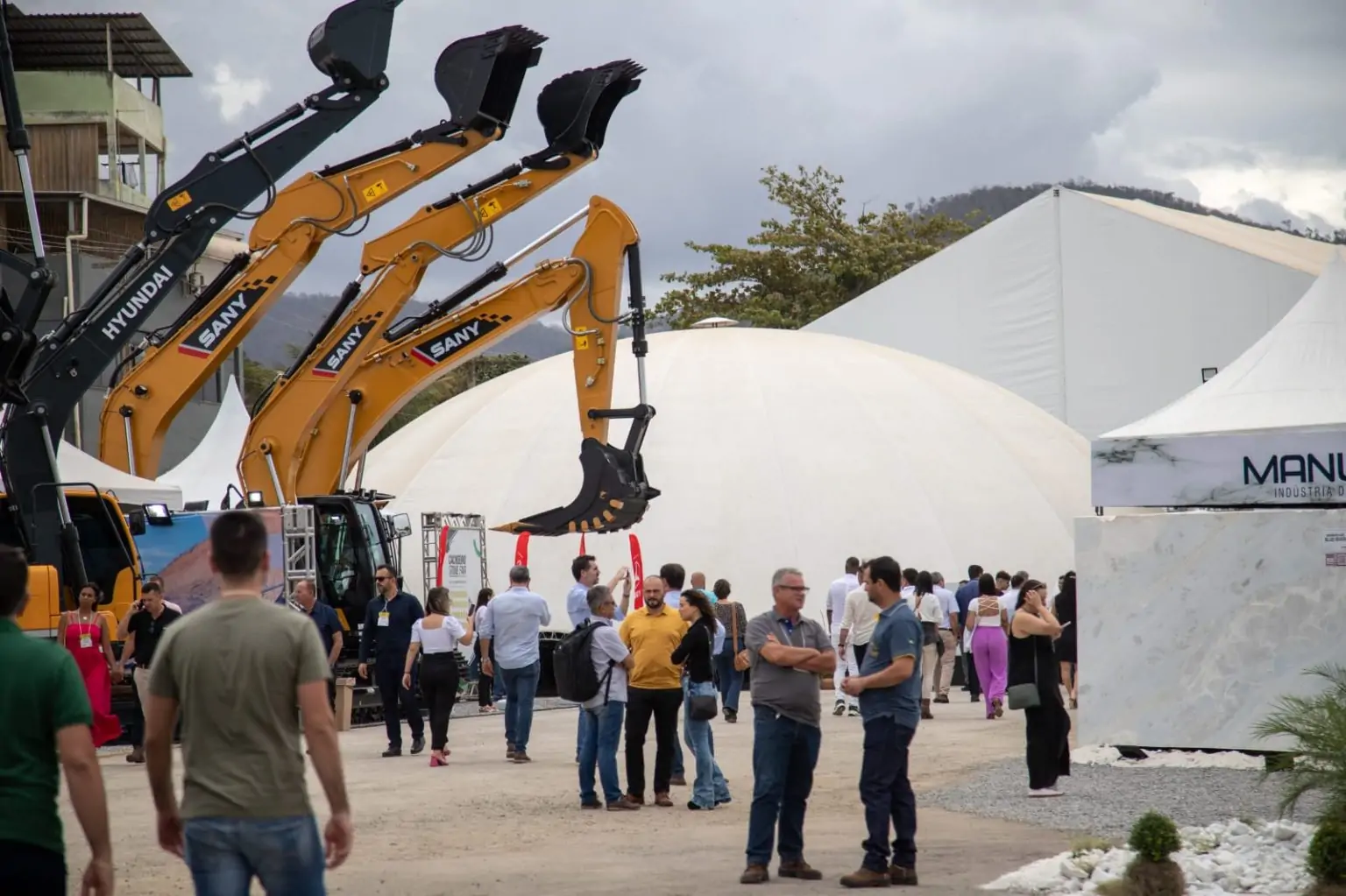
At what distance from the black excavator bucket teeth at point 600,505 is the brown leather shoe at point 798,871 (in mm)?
10045

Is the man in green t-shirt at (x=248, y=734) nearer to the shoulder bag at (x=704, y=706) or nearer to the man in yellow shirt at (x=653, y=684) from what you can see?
the shoulder bag at (x=704, y=706)

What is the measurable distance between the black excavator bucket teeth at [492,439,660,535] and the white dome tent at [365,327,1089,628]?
10.9 metres

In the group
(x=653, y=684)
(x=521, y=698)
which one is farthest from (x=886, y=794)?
(x=521, y=698)

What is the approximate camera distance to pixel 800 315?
192 ft

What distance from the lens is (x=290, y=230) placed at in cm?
2109

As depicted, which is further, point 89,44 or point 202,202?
point 89,44

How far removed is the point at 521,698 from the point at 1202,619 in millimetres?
6195

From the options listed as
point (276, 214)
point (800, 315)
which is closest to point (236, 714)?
point (276, 214)

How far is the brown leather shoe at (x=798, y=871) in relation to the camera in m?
9.55

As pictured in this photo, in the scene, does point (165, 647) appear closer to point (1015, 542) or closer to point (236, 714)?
point (236, 714)

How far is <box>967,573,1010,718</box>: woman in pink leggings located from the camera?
20.5 m

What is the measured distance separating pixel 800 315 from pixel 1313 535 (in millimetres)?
44283

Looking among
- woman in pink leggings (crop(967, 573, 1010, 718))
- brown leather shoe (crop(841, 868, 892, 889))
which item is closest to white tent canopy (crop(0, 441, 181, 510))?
woman in pink leggings (crop(967, 573, 1010, 718))

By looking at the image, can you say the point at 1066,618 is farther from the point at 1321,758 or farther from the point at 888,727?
the point at 888,727
